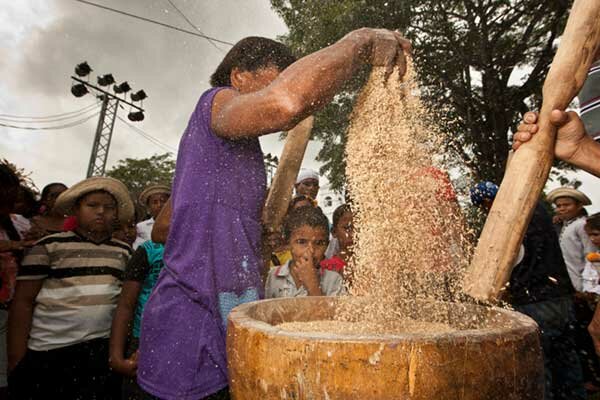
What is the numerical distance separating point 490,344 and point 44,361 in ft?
8.89

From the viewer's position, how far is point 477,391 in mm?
907

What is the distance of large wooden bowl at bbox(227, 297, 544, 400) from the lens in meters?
0.88

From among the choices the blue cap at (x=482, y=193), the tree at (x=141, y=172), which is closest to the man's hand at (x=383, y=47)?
the blue cap at (x=482, y=193)

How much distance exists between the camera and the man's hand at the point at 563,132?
1607 mm

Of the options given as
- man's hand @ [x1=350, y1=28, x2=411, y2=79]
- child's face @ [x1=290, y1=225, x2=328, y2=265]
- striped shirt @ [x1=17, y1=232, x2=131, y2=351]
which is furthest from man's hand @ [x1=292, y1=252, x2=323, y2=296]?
man's hand @ [x1=350, y1=28, x2=411, y2=79]

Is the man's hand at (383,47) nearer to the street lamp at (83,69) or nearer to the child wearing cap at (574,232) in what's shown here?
the child wearing cap at (574,232)

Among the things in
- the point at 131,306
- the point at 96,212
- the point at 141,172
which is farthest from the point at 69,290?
the point at 141,172

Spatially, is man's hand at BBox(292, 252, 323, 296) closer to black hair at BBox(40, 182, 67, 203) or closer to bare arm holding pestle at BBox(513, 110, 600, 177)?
bare arm holding pestle at BBox(513, 110, 600, 177)

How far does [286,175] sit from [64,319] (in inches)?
68.6

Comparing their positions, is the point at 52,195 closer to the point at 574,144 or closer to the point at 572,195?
the point at 574,144

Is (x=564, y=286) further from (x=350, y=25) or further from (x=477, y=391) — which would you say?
(x=350, y=25)

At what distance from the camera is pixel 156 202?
16.2 feet

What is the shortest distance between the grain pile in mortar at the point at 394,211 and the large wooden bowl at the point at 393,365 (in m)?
0.39

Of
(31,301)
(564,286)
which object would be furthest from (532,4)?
(31,301)
